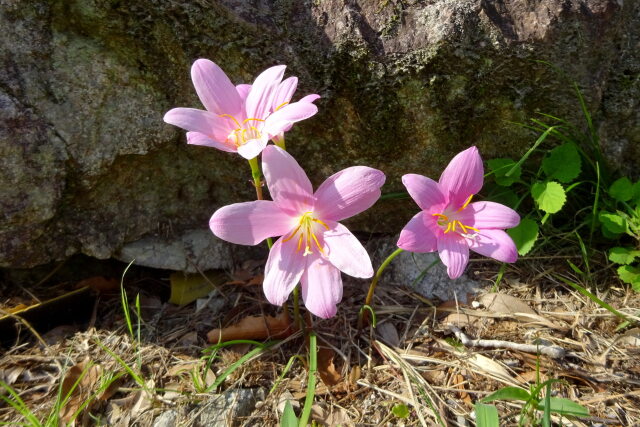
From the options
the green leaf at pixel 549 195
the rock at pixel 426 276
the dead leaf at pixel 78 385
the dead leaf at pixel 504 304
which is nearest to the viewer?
the dead leaf at pixel 78 385

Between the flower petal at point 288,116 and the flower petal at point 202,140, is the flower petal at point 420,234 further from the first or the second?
the flower petal at point 202,140

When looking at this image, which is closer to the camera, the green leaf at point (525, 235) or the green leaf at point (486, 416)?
the green leaf at point (486, 416)

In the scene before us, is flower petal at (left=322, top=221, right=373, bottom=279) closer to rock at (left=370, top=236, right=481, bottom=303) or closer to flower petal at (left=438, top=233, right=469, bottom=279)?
flower petal at (left=438, top=233, right=469, bottom=279)

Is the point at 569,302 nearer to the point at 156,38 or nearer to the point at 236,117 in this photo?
the point at 236,117

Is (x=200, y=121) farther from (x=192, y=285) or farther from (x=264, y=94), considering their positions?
(x=192, y=285)

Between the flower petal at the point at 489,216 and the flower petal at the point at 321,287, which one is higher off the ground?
the flower petal at the point at 321,287

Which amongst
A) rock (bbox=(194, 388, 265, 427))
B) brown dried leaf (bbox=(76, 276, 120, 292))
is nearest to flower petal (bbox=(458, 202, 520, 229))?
rock (bbox=(194, 388, 265, 427))

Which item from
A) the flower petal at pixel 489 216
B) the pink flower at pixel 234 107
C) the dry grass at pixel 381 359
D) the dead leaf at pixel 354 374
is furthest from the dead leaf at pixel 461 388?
the pink flower at pixel 234 107
